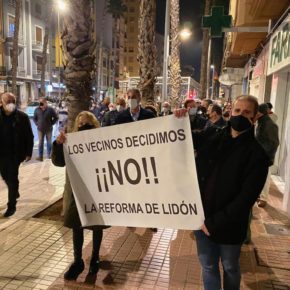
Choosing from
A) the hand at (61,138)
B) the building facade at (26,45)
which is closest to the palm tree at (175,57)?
the hand at (61,138)

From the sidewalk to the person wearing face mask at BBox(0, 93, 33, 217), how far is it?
538 mm

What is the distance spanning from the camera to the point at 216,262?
9.48ft

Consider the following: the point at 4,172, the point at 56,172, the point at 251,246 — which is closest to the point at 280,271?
the point at 251,246

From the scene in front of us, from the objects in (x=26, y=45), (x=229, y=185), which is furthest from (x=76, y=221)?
(x=26, y=45)

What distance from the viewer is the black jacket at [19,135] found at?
5.45 m

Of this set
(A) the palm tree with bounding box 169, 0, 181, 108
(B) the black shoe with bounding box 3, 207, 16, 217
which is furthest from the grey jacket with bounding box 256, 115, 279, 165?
(A) the palm tree with bounding box 169, 0, 181, 108

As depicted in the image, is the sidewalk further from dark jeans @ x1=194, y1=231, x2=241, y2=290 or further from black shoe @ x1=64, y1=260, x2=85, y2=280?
dark jeans @ x1=194, y1=231, x2=241, y2=290

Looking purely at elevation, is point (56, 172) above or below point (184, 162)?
below

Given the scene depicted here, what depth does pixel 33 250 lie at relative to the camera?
14.6 feet

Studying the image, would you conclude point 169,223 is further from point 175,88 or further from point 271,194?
point 175,88

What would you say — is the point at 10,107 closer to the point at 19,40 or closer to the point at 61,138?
the point at 61,138

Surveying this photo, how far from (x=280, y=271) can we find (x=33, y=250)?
2912mm

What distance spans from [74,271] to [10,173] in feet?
7.75

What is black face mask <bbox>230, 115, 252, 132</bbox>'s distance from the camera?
8.54 feet
